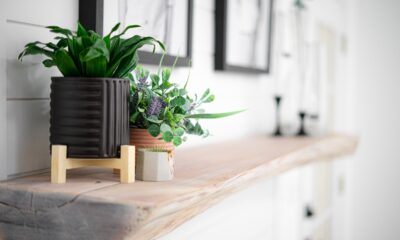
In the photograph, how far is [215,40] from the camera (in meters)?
1.72

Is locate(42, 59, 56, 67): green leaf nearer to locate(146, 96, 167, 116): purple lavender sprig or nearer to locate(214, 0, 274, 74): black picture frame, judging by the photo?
locate(146, 96, 167, 116): purple lavender sprig

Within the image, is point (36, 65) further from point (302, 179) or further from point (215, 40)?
point (302, 179)

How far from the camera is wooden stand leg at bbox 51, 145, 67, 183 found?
87cm

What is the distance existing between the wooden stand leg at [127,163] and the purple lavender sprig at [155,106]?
0.28ft

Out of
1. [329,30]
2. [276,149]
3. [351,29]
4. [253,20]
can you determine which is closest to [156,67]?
[276,149]

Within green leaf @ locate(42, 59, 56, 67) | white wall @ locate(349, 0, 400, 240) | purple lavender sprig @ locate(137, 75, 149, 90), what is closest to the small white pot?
purple lavender sprig @ locate(137, 75, 149, 90)

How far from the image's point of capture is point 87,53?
84cm

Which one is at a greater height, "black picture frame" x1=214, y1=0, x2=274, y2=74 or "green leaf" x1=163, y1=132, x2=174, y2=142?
"black picture frame" x1=214, y1=0, x2=274, y2=74

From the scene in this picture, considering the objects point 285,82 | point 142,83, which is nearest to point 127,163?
point 142,83

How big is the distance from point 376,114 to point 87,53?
338 centimetres

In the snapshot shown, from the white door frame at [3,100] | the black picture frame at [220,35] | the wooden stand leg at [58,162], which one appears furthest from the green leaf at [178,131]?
the black picture frame at [220,35]

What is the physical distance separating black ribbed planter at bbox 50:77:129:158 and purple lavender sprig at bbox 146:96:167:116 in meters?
0.08

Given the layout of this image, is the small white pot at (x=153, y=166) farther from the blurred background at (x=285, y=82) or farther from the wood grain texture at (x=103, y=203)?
the blurred background at (x=285, y=82)

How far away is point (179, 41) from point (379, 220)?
2.95 meters
